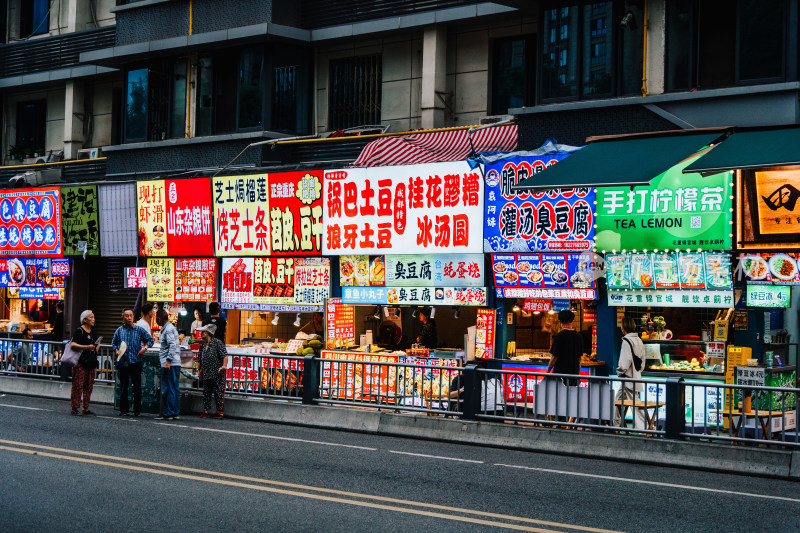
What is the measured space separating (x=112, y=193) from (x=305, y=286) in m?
6.99

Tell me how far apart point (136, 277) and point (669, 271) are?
14.6 metres

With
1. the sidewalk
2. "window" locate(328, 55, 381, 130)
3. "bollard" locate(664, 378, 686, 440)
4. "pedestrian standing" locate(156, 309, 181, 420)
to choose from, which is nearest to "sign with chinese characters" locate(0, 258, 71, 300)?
"window" locate(328, 55, 381, 130)

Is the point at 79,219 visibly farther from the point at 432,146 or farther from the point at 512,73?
the point at 512,73

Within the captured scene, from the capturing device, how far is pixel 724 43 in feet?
59.6

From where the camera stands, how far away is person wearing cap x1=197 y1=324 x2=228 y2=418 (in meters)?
17.6

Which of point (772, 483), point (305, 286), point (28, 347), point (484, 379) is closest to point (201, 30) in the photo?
point (305, 286)

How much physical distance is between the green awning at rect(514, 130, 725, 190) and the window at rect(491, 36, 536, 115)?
156 inches

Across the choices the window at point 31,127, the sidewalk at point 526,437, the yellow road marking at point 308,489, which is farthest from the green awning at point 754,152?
the window at point 31,127

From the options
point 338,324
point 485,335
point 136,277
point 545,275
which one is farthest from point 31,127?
point 545,275

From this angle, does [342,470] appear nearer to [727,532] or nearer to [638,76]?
[727,532]

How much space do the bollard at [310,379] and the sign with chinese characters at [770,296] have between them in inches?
306

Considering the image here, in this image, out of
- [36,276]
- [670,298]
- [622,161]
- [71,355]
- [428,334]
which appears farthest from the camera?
[36,276]

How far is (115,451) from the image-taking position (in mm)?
13016

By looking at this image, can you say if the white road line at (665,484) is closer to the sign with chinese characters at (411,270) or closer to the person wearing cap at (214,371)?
the person wearing cap at (214,371)
